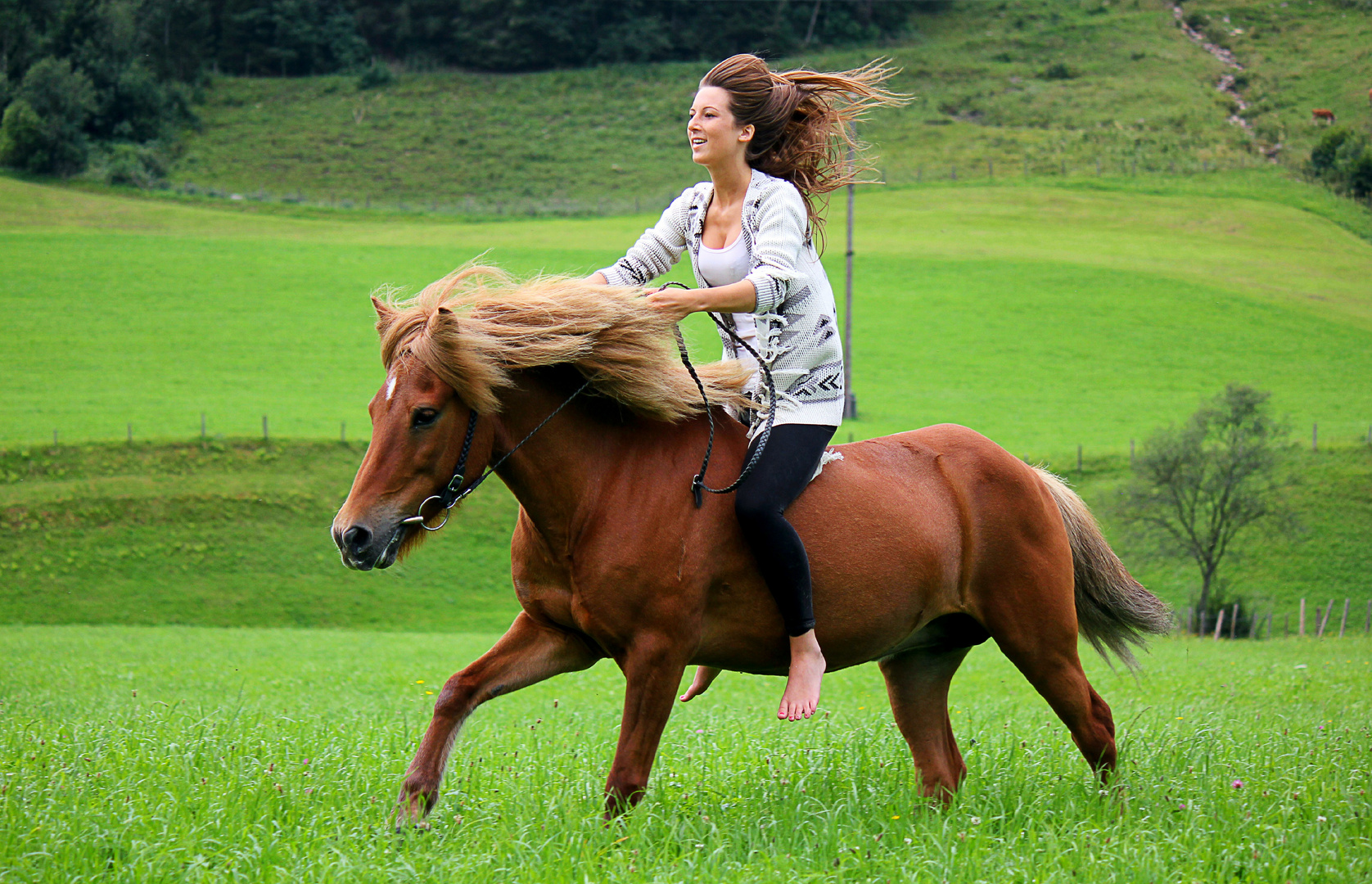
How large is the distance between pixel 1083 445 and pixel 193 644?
1009 inches

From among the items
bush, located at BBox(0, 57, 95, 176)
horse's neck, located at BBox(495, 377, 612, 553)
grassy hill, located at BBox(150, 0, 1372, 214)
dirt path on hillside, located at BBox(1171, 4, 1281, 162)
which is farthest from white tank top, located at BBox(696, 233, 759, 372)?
dirt path on hillside, located at BBox(1171, 4, 1281, 162)

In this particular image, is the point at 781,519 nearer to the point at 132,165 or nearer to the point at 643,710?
the point at 643,710

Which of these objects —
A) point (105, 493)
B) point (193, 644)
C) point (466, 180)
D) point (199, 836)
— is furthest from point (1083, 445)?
point (466, 180)

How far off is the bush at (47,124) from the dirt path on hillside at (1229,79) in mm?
74440

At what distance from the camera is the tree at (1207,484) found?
2656 centimetres

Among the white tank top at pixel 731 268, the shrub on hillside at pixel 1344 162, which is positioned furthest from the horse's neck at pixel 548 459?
the shrub on hillside at pixel 1344 162

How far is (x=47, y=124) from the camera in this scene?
62781 millimetres

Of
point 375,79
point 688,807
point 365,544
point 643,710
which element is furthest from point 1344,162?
point 375,79

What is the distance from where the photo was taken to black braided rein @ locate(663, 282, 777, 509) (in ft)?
14.2

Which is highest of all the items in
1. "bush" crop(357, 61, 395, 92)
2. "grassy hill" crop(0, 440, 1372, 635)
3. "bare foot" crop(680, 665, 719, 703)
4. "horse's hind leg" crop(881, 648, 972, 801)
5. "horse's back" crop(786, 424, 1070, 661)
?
"horse's back" crop(786, 424, 1070, 661)

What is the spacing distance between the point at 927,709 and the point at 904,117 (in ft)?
264

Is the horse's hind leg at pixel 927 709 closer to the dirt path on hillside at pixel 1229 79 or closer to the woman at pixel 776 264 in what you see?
the woman at pixel 776 264

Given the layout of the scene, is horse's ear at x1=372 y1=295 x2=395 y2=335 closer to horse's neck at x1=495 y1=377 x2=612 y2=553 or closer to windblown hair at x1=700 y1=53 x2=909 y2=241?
horse's neck at x1=495 y1=377 x2=612 y2=553

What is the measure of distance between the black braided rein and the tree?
81.7ft
